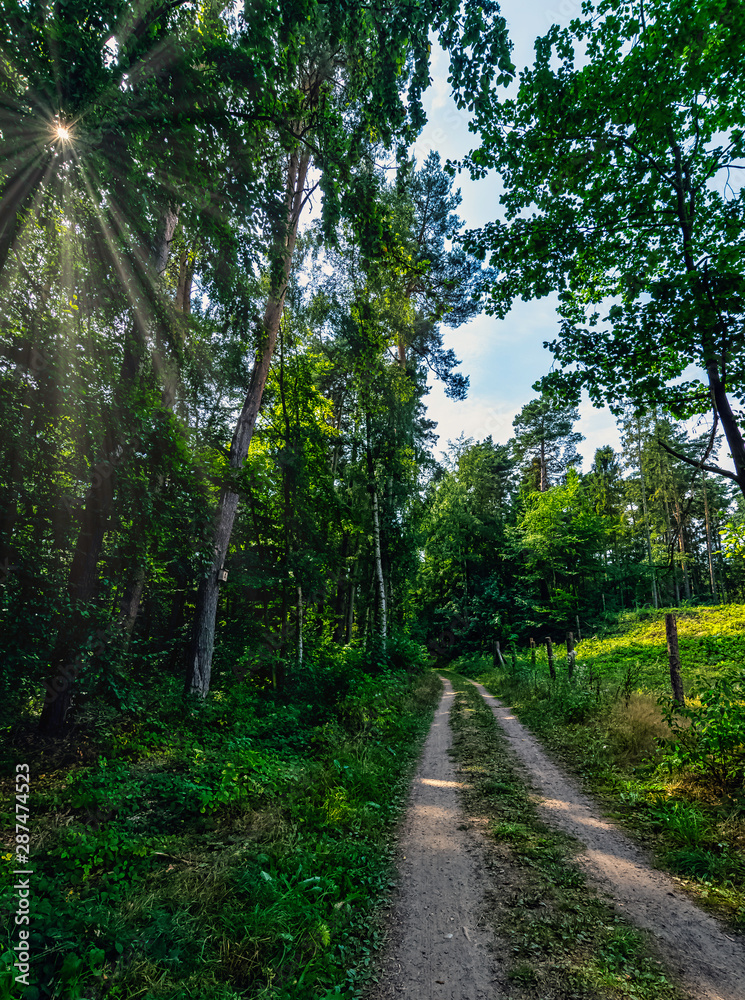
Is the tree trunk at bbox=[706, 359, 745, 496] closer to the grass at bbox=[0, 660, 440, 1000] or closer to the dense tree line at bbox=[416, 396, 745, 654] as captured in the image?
the grass at bbox=[0, 660, 440, 1000]

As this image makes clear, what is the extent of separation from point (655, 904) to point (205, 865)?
13.3ft

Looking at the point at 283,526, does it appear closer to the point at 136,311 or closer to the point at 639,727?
the point at 136,311

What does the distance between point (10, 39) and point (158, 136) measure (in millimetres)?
1521

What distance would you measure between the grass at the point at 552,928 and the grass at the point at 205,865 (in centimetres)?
112

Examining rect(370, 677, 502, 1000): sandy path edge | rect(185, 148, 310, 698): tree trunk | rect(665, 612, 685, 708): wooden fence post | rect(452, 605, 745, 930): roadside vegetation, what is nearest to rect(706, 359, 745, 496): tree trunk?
rect(452, 605, 745, 930): roadside vegetation

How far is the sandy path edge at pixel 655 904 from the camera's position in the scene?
2.69m

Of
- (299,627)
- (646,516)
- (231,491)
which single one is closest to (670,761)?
(231,491)

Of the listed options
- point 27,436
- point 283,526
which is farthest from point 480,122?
Answer: point 283,526

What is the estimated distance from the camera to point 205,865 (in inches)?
152

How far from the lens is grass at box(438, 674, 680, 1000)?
8.65ft

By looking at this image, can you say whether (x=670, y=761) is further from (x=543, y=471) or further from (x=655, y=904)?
(x=543, y=471)

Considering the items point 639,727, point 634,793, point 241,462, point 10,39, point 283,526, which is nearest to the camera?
point 10,39

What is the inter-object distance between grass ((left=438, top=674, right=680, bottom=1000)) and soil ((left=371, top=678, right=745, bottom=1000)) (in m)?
0.11

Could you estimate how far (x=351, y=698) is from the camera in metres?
10.2
